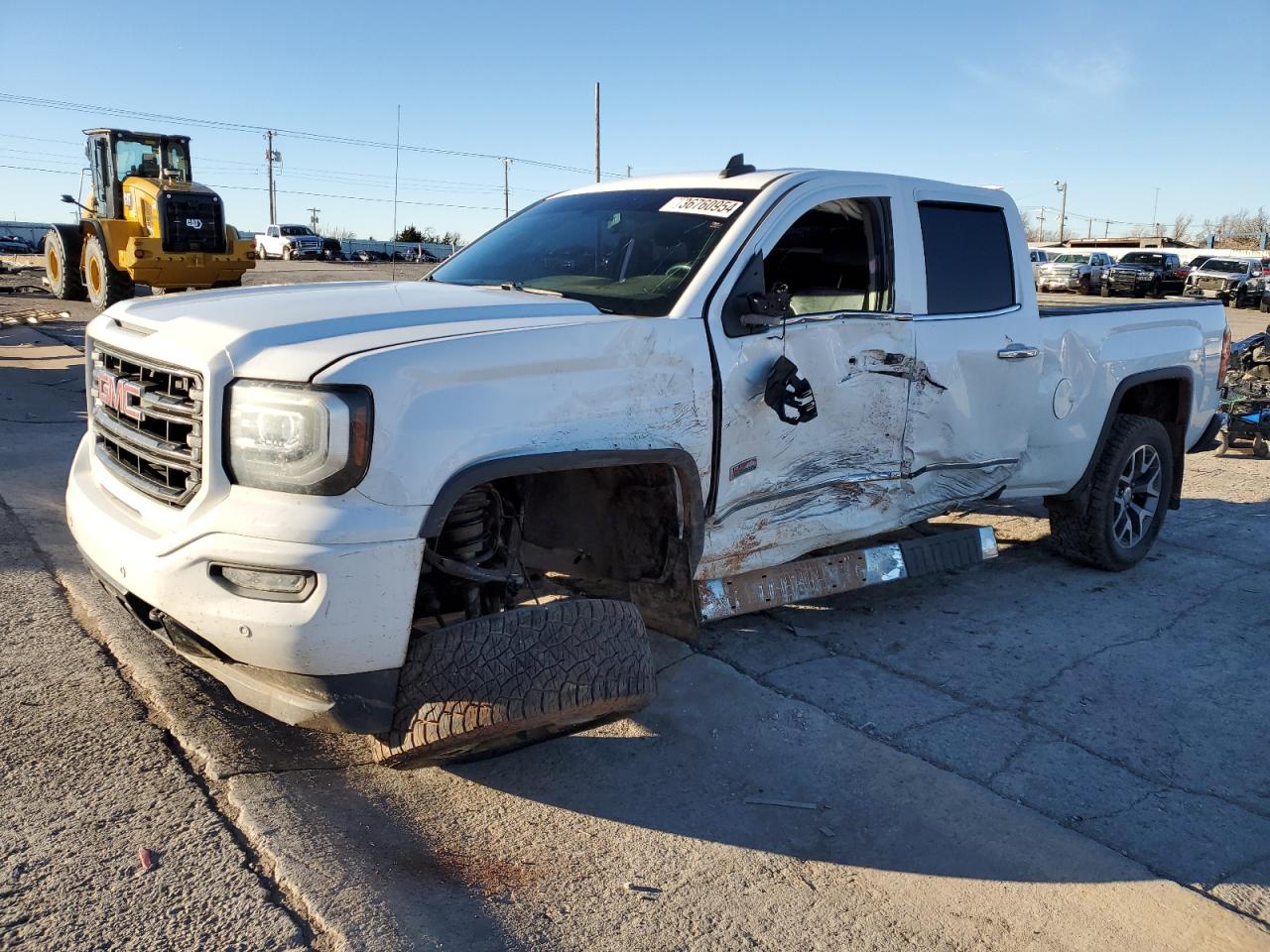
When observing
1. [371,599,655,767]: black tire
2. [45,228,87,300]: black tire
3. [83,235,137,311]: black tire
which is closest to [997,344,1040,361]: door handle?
[371,599,655,767]: black tire

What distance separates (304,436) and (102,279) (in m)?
18.3

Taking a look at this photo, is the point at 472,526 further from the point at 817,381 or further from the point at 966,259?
the point at 966,259

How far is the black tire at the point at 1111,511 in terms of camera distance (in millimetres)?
5684

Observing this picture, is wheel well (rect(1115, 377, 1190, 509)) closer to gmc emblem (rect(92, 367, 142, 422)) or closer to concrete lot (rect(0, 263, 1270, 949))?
concrete lot (rect(0, 263, 1270, 949))

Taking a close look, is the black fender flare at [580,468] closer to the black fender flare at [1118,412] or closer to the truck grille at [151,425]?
the truck grille at [151,425]

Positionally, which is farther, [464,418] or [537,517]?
[537,517]

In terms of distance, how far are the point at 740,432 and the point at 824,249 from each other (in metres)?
1.20

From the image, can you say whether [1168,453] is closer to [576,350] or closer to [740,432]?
[740,432]

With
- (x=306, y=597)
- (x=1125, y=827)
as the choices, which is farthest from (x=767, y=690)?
(x=306, y=597)

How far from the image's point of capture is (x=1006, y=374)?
4.84 metres

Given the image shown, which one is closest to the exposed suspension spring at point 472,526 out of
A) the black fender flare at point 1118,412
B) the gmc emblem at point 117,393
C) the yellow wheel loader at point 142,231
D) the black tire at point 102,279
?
the gmc emblem at point 117,393

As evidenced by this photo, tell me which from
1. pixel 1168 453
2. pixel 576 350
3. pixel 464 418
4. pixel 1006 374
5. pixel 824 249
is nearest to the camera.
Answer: pixel 464 418

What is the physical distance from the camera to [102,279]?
18531 millimetres

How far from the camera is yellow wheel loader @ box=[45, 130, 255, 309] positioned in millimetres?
18250
